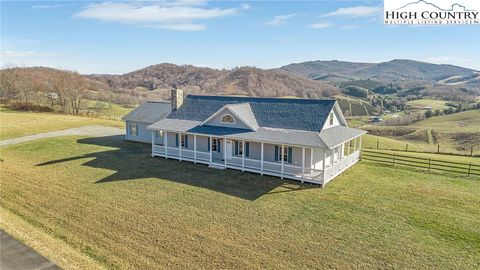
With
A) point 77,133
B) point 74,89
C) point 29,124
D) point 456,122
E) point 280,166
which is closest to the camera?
point 280,166

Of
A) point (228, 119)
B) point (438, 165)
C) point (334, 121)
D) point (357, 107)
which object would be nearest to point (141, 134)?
point (228, 119)

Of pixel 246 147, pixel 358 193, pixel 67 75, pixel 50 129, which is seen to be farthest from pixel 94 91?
pixel 358 193

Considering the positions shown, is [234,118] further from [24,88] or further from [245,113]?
[24,88]

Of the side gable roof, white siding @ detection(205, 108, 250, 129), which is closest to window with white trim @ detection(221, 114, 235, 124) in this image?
white siding @ detection(205, 108, 250, 129)

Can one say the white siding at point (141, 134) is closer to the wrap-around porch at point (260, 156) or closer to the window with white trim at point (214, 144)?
the wrap-around porch at point (260, 156)

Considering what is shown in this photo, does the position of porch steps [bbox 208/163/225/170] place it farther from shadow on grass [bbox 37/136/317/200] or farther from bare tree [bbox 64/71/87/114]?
bare tree [bbox 64/71/87/114]

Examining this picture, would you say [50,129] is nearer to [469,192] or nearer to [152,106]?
[152,106]
